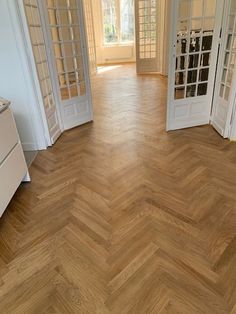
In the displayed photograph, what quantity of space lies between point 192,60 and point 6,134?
253cm

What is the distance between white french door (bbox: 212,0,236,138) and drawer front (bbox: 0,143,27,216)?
2496mm

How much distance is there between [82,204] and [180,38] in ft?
7.71

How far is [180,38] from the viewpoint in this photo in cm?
310

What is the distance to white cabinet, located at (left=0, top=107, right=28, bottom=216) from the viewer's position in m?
2.04

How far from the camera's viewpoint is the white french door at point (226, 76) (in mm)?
2955

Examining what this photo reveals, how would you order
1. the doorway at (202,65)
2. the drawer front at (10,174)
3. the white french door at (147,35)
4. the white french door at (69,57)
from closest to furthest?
the drawer front at (10,174)
the doorway at (202,65)
the white french door at (69,57)
the white french door at (147,35)

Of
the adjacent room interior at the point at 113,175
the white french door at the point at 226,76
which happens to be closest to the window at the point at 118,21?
the adjacent room interior at the point at 113,175

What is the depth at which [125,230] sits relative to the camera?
6.42ft

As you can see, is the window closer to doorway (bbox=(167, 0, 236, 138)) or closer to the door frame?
doorway (bbox=(167, 0, 236, 138))

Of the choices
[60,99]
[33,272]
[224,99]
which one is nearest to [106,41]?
[60,99]

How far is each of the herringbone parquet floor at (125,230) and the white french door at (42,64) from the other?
33cm

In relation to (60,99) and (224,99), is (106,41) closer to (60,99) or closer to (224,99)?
(60,99)

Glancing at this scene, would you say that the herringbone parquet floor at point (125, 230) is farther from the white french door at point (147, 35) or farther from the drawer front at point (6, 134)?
the white french door at point (147, 35)

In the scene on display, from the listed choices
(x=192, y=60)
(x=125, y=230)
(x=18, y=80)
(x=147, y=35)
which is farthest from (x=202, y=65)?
(x=147, y=35)
